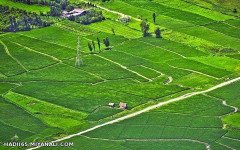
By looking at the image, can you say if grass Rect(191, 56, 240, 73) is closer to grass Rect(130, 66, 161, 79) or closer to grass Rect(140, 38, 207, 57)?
grass Rect(140, 38, 207, 57)

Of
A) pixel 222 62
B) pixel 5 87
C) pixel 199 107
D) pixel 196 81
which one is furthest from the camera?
pixel 222 62

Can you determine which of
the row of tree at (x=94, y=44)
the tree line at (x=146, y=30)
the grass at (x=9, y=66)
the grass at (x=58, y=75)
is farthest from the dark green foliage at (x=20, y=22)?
the grass at (x=58, y=75)

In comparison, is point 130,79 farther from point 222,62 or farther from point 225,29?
point 225,29

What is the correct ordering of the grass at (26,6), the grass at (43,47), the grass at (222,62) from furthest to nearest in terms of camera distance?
the grass at (26,6) < the grass at (43,47) < the grass at (222,62)

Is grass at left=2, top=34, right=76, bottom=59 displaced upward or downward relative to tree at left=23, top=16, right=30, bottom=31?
downward

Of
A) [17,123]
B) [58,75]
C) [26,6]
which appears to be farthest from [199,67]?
[26,6]

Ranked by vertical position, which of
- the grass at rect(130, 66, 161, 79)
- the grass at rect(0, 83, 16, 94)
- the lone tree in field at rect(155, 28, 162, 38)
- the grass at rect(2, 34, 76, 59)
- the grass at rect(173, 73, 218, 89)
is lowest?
the grass at rect(0, 83, 16, 94)

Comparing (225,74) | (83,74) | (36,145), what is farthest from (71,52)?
(36,145)

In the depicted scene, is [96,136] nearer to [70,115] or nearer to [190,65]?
[70,115]

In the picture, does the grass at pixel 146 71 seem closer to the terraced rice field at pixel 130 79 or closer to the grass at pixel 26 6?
the terraced rice field at pixel 130 79

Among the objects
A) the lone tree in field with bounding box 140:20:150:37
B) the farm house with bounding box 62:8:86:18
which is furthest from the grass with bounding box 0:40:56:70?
the lone tree in field with bounding box 140:20:150:37

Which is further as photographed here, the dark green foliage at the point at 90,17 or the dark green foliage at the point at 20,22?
the dark green foliage at the point at 90,17
